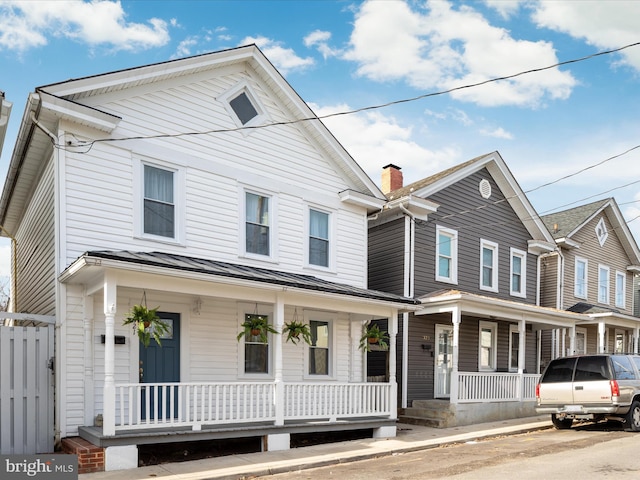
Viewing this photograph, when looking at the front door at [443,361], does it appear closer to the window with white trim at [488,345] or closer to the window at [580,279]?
the window with white trim at [488,345]

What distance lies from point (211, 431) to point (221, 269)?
2.87 metres

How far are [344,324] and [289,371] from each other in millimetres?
2018

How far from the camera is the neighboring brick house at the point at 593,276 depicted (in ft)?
73.4

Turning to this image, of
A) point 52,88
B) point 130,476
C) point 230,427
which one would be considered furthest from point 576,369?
point 52,88

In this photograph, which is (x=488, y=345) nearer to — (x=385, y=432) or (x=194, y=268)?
(x=385, y=432)

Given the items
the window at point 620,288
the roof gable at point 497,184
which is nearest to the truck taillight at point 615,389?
the roof gable at point 497,184

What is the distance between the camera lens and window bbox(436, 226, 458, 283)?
701 inches

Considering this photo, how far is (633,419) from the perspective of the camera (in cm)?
1319

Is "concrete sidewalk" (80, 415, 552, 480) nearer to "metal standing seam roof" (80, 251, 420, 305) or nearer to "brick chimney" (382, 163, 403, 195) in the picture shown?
"metal standing seam roof" (80, 251, 420, 305)

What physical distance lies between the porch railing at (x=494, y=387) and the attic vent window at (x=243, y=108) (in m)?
8.20

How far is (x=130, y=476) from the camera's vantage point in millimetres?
8727

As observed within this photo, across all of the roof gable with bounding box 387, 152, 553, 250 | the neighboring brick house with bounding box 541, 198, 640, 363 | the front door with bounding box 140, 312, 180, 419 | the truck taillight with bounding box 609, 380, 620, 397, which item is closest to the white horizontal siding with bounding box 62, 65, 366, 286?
the front door with bounding box 140, 312, 180, 419

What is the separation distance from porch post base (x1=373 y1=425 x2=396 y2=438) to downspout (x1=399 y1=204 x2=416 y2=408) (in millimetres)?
3047
